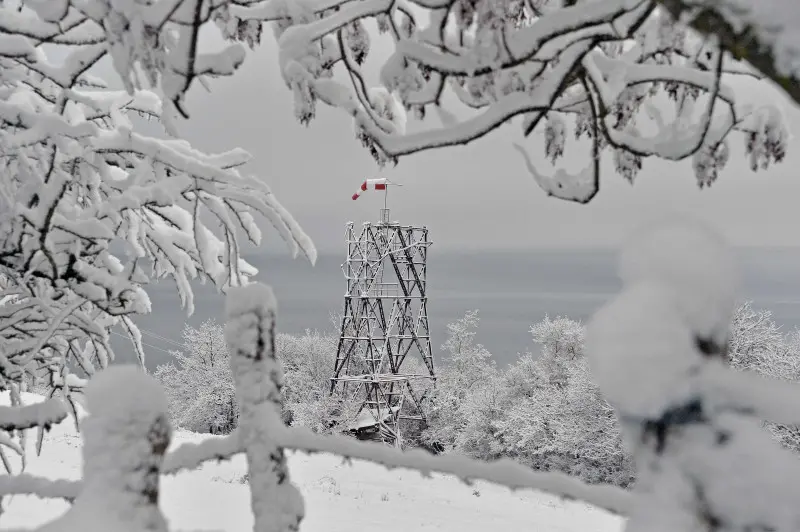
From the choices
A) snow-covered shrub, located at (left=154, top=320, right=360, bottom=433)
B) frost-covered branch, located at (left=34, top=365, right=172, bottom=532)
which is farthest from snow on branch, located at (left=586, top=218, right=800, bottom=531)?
snow-covered shrub, located at (left=154, top=320, right=360, bottom=433)

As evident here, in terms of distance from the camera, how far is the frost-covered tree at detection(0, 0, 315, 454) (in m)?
1.80

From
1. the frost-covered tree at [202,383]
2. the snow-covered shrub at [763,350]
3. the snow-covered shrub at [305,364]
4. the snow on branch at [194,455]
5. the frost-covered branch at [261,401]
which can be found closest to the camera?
the frost-covered branch at [261,401]

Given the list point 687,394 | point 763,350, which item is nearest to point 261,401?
point 687,394

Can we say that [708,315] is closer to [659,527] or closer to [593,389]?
[659,527]

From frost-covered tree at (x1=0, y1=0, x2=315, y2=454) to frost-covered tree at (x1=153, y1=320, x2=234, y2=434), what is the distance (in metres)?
33.3

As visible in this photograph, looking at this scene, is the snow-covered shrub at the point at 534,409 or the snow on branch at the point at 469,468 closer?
the snow on branch at the point at 469,468

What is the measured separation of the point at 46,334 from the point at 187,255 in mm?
1290

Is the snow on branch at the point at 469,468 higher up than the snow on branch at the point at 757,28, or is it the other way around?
the snow on branch at the point at 757,28

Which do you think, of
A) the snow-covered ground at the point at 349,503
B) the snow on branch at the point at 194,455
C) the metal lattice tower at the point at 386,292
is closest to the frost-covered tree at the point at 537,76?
the snow on branch at the point at 194,455

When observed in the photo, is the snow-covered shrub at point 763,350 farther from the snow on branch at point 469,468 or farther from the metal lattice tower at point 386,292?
the snow on branch at point 469,468

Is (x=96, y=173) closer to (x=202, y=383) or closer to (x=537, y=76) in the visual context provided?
(x=537, y=76)

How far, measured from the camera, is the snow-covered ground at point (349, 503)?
29.5ft

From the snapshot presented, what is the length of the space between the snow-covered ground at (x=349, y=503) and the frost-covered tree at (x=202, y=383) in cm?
2195

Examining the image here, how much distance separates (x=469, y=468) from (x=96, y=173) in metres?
2.84
